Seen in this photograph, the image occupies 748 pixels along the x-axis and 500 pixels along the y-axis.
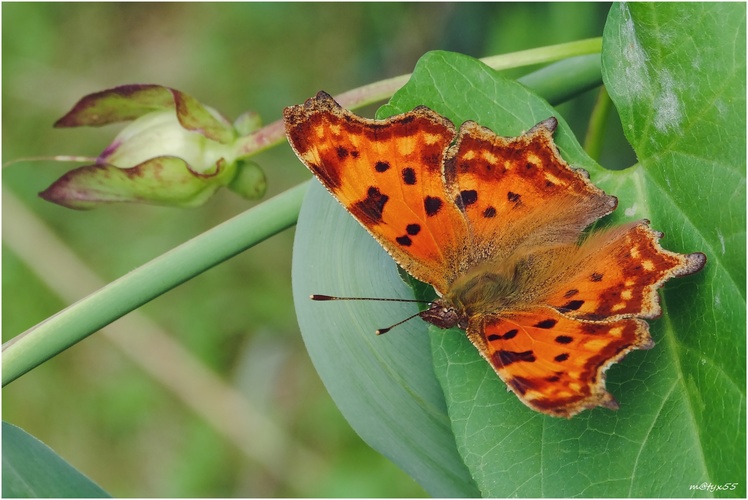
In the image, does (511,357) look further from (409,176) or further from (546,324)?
(409,176)

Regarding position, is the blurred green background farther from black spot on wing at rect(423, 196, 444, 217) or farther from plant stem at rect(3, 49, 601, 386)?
plant stem at rect(3, 49, 601, 386)

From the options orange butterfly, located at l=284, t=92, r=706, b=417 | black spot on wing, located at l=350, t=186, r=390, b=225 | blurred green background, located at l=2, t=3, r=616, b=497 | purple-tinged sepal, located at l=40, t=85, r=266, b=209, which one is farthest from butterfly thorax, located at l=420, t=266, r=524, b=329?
blurred green background, located at l=2, t=3, r=616, b=497

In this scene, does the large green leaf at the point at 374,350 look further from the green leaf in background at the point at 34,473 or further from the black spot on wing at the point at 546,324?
the green leaf in background at the point at 34,473

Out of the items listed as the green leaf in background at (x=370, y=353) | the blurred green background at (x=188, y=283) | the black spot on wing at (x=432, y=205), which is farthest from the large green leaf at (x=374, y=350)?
the blurred green background at (x=188, y=283)

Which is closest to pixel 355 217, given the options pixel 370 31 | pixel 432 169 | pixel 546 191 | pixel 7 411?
pixel 432 169

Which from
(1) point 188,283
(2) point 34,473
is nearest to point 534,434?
(2) point 34,473

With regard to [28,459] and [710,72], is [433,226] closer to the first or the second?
[710,72]
